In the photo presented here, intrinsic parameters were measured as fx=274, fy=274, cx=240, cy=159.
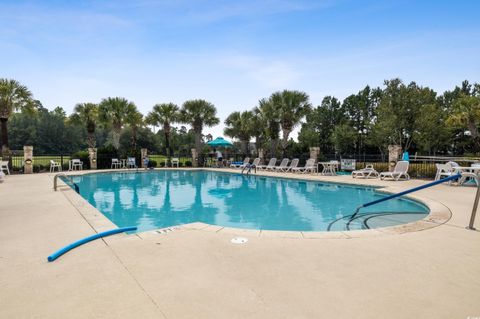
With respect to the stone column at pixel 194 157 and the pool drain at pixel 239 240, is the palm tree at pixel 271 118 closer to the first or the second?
the stone column at pixel 194 157

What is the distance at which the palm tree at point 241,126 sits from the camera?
86.8ft

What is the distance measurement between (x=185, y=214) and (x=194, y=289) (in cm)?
511

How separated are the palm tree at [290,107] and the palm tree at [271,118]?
366mm

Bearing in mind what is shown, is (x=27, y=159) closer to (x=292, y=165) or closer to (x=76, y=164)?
(x=76, y=164)

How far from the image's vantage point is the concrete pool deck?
2.04m

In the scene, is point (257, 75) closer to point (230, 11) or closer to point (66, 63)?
point (230, 11)

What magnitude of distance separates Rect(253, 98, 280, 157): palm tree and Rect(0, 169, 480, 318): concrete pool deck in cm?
1710

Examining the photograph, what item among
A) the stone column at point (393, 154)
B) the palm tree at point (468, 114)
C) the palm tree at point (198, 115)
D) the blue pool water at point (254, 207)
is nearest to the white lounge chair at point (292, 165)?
the blue pool water at point (254, 207)

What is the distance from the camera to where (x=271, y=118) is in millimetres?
21188

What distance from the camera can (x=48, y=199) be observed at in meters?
7.23

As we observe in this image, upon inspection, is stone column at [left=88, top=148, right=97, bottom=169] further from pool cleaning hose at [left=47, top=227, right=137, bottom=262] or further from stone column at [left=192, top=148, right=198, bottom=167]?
pool cleaning hose at [left=47, top=227, right=137, bottom=262]

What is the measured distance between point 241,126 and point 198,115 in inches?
203

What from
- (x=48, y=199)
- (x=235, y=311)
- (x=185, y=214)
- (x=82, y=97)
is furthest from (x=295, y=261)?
(x=82, y=97)

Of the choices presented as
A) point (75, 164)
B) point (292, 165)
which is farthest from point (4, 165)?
point (292, 165)
